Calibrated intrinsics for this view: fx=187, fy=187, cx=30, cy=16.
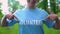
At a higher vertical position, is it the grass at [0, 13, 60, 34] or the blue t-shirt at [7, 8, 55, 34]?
the blue t-shirt at [7, 8, 55, 34]

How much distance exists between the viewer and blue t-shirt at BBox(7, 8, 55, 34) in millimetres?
1571

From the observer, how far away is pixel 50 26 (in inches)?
62.9

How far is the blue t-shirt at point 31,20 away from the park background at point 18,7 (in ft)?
0.12

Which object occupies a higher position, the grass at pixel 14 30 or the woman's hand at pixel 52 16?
the woman's hand at pixel 52 16

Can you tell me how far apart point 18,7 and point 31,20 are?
0.16 metres

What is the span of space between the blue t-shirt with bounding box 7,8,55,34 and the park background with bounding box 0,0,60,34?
4cm

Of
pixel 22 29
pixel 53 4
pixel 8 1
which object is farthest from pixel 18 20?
pixel 53 4

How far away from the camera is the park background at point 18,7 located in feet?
5.19

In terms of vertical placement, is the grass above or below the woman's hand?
below

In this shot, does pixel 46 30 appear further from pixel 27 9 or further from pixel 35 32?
pixel 27 9

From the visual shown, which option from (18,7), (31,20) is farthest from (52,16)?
(18,7)

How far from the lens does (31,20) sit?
61.9 inches

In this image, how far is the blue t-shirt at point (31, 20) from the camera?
1571mm

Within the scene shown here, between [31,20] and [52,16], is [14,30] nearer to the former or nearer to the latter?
[31,20]
